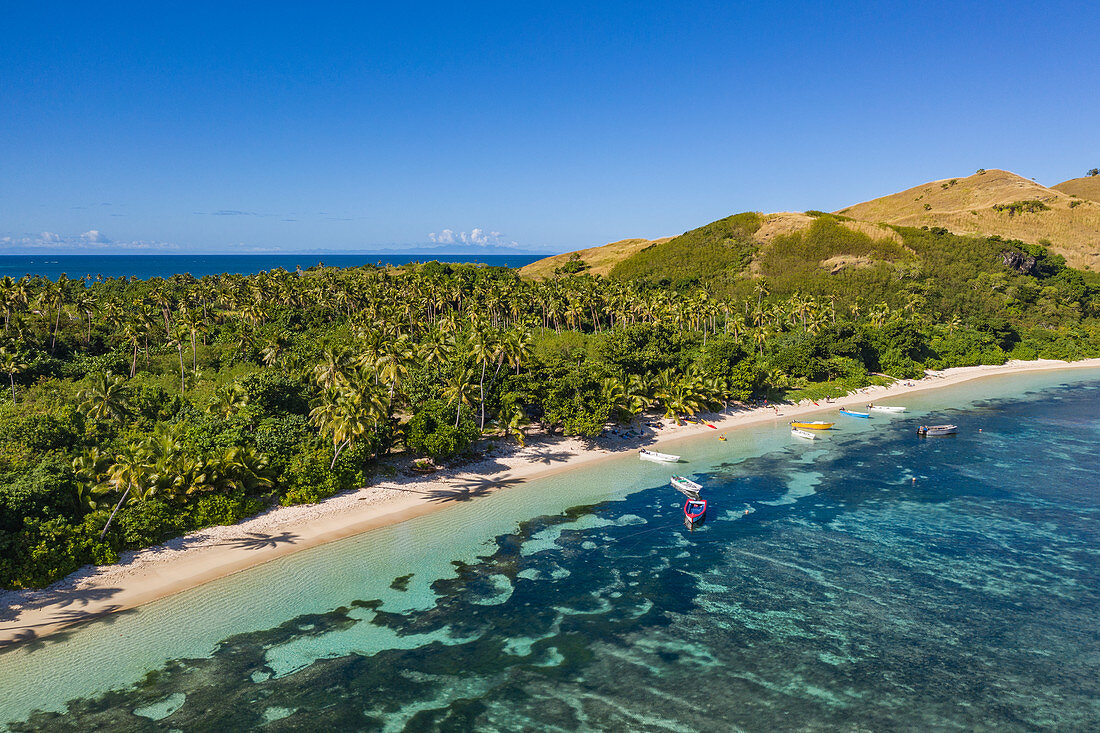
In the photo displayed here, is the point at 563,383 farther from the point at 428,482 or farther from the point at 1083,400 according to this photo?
the point at 1083,400

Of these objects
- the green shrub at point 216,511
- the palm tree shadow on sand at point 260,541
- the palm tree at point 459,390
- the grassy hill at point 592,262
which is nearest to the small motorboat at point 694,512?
the palm tree at point 459,390

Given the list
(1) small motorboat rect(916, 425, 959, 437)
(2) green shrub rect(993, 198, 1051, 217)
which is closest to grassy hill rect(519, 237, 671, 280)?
(2) green shrub rect(993, 198, 1051, 217)

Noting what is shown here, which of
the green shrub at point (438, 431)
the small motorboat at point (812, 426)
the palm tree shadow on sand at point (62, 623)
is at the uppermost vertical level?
the green shrub at point (438, 431)

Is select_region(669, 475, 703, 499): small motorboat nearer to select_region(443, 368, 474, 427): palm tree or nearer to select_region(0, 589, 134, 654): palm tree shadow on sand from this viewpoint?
select_region(443, 368, 474, 427): palm tree

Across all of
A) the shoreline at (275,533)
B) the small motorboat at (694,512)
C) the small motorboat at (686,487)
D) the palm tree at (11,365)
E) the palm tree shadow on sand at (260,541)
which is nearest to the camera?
the shoreline at (275,533)

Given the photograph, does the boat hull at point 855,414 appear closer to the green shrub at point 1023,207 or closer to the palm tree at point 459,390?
the palm tree at point 459,390

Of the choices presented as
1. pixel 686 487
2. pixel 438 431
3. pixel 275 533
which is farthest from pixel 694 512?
pixel 275 533
